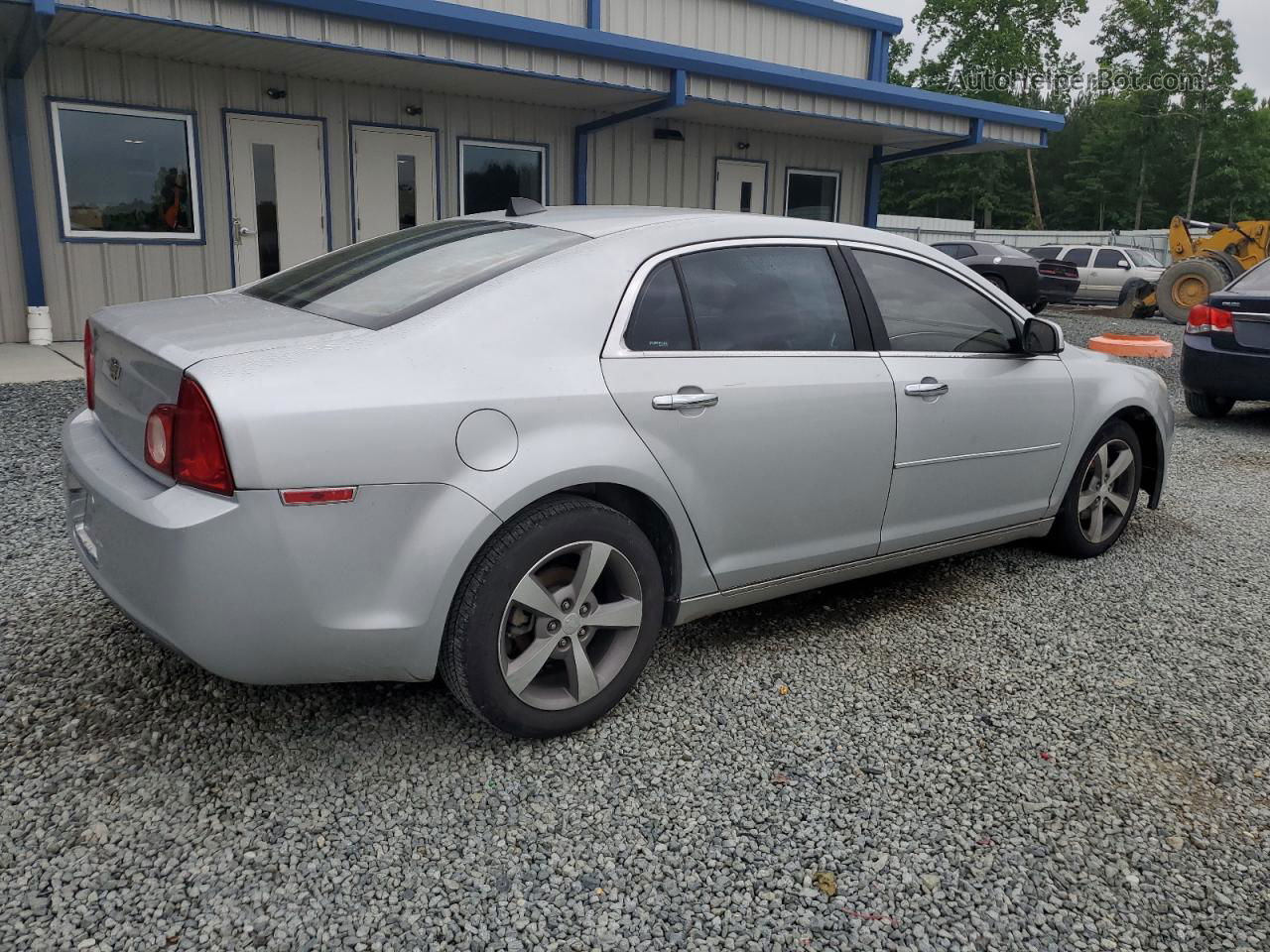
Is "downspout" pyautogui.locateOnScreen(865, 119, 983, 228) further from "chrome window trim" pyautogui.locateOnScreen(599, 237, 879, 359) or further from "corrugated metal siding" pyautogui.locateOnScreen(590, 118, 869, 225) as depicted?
"chrome window trim" pyautogui.locateOnScreen(599, 237, 879, 359)

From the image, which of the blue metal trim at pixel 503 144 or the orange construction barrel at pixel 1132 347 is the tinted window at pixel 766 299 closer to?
the blue metal trim at pixel 503 144

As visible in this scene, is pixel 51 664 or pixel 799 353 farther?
pixel 799 353

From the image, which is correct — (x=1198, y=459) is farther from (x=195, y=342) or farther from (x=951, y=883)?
(x=195, y=342)

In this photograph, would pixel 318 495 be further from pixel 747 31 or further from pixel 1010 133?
pixel 1010 133

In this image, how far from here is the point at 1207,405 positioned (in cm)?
905

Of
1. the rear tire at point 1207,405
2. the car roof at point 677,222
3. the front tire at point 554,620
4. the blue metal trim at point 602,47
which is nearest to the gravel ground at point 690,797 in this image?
the front tire at point 554,620

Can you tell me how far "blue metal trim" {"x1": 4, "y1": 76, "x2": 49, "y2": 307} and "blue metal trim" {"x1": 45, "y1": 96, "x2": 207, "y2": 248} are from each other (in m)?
0.22

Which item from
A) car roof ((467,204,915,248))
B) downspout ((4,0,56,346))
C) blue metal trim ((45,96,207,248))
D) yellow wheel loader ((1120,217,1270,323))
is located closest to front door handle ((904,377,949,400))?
car roof ((467,204,915,248))

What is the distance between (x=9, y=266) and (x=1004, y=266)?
15750 millimetres

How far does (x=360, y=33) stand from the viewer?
8.82 m

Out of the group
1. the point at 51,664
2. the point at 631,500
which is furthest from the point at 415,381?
the point at 51,664

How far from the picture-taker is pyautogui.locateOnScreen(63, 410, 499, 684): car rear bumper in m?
2.34

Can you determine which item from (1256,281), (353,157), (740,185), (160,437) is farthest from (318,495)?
(740,185)

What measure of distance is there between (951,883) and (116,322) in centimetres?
275
